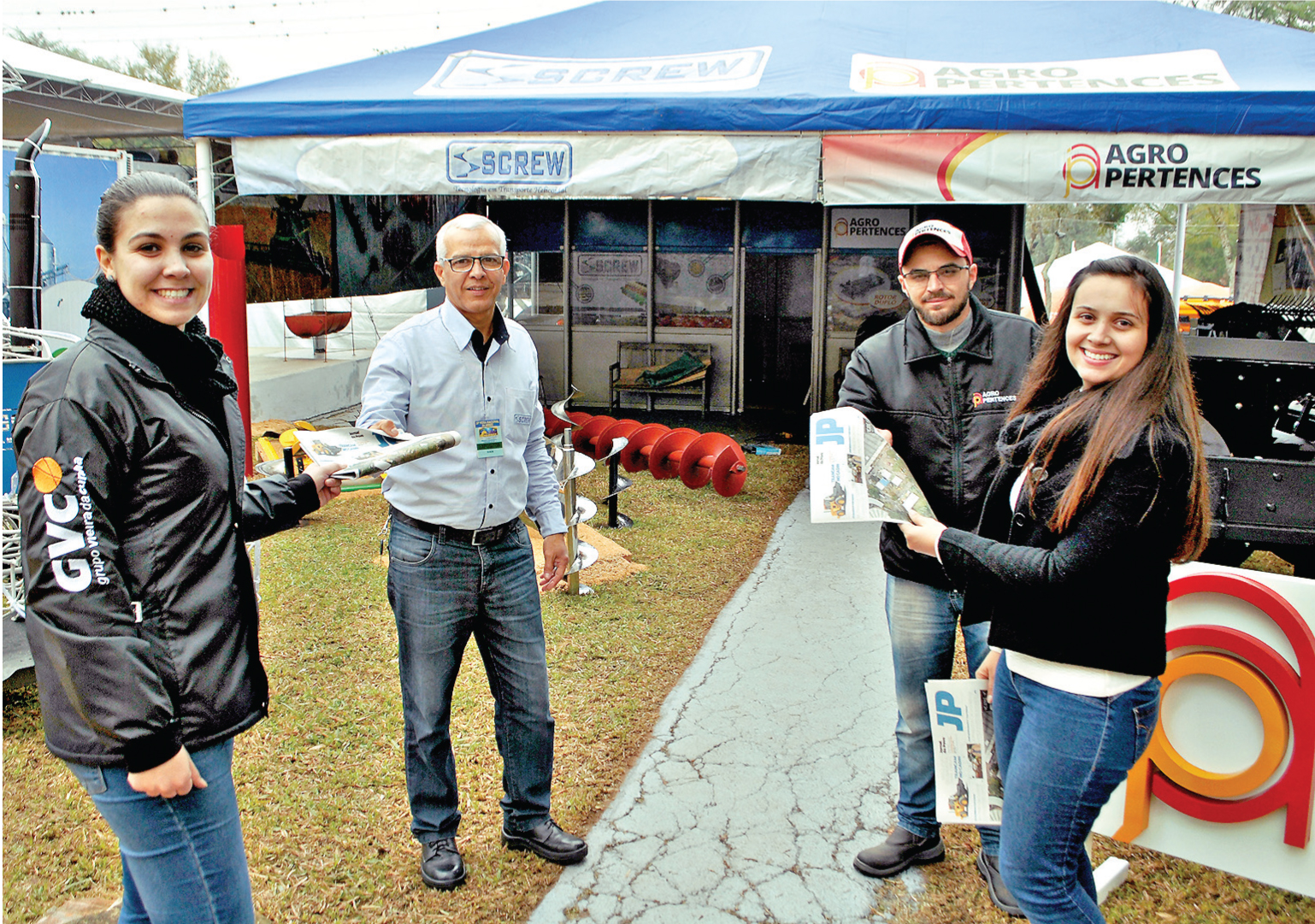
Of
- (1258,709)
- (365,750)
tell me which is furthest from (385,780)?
(1258,709)

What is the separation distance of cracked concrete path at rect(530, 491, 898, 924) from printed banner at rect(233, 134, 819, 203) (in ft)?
8.14

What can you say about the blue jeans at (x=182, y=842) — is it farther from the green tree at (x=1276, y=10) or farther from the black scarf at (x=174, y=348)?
the green tree at (x=1276, y=10)

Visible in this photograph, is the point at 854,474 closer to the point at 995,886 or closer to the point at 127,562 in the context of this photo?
the point at 995,886

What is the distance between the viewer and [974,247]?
11.2 m

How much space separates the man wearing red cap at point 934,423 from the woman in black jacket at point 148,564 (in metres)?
1.87

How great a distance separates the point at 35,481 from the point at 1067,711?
1.97 m

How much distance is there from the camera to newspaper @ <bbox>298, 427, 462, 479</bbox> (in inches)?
88.8

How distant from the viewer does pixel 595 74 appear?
5980mm

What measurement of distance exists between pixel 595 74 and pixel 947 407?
4027 millimetres

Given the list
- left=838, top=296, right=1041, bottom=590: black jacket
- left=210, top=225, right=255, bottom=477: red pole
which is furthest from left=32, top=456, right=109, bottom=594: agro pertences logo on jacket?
left=210, top=225, right=255, bottom=477: red pole

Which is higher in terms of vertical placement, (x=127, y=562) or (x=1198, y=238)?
(x=1198, y=238)

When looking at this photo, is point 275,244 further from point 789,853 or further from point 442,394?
point 789,853

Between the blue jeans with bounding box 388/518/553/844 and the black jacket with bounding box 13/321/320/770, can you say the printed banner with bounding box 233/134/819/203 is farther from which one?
the black jacket with bounding box 13/321/320/770

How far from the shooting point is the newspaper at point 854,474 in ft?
8.39
